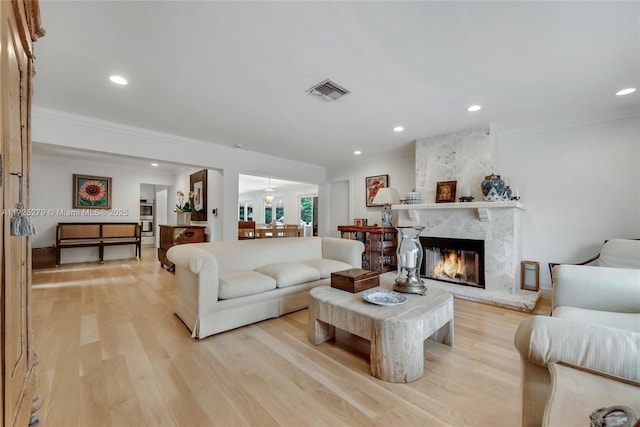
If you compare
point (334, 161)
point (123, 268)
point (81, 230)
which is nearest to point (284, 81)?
point (334, 161)

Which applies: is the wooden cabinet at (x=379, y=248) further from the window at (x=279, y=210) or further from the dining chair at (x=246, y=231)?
the window at (x=279, y=210)

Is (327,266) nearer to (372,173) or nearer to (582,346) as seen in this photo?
(582,346)

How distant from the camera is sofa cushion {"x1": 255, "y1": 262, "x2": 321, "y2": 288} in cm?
280

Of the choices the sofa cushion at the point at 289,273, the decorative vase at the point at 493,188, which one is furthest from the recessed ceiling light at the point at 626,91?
the sofa cushion at the point at 289,273

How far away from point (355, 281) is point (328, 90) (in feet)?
6.08

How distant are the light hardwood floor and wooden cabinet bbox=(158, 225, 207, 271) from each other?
2118 mm

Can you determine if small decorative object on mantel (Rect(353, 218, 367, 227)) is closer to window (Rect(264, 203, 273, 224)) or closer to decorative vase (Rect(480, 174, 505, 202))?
decorative vase (Rect(480, 174, 505, 202))

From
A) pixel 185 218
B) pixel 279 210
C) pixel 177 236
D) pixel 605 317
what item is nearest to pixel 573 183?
pixel 605 317

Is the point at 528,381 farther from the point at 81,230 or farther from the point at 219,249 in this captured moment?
the point at 81,230

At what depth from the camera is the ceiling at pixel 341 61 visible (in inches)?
64.1

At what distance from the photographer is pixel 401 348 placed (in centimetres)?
166

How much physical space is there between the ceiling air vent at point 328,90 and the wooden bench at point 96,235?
5.94 m

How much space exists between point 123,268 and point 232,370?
481 cm

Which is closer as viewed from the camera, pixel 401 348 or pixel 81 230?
pixel 401 348
